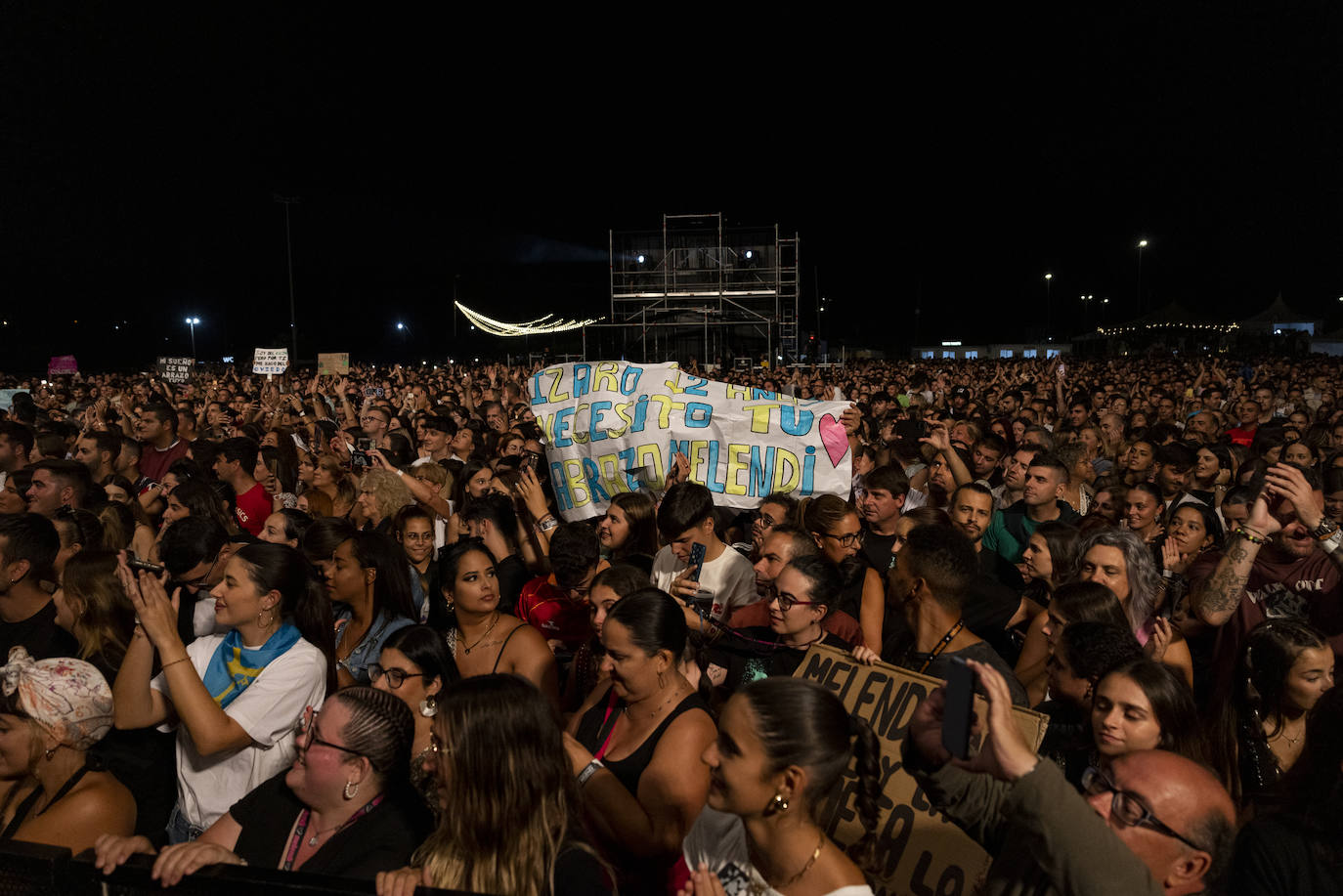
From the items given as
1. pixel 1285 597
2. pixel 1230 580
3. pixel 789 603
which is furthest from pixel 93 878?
pixel 1285 597

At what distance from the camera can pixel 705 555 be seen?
199 inches

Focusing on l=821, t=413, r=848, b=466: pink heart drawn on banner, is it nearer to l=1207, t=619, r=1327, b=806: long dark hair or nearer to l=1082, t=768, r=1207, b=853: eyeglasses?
l=1207, t=619, r=1327, b=806: long dark hair

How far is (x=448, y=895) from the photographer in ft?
6.29

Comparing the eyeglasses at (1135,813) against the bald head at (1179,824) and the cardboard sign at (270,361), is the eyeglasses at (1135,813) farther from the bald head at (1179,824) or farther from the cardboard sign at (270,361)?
the cardboard sign at (270,361)

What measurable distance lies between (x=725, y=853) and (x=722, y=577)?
2.46 m

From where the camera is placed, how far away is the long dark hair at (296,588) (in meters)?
3.69

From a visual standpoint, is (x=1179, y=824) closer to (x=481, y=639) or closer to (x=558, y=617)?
(x=481, y=639)

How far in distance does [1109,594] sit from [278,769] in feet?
11.5

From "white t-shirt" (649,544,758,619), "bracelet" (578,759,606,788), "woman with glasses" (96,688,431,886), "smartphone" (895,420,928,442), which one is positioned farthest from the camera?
"smartphone" (895,420,928,442)

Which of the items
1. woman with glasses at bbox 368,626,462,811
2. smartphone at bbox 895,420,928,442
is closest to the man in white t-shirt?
woman with glasses at bbox 368,626,462,811

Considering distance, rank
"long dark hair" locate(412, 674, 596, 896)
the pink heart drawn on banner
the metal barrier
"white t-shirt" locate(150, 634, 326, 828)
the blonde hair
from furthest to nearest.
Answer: the pink heart drawn on banner → the blonde hair → "white t-shirt" locate(150, 634, 326, 828) → "long dark hair" locate(412, 674, 596, 896) → the metal barrier

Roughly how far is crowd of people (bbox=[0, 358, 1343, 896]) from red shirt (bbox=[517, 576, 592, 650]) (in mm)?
20

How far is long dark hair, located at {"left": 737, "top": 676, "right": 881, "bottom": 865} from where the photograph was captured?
2309 mm

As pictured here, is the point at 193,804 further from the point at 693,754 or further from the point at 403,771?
the point at 693,754
